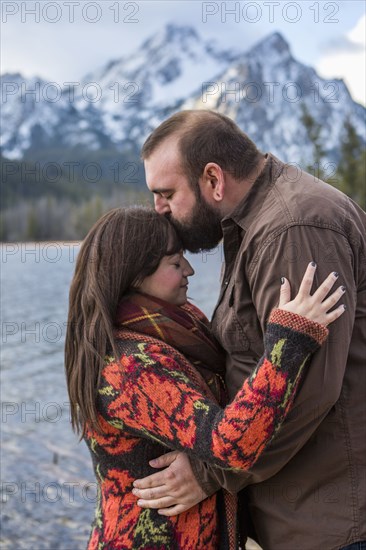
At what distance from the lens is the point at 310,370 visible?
2.55 m

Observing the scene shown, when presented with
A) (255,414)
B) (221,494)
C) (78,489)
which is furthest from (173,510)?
(78,489)

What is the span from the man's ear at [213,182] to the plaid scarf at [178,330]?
0.55 meters

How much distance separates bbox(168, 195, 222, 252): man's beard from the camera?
3.19 m

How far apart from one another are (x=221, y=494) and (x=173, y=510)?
0.81 ft

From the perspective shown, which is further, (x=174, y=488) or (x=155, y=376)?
(x=174, y=488)

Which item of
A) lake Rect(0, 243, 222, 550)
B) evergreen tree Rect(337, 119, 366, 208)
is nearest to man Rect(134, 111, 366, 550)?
lake Rect(0, 243, 222, 550)

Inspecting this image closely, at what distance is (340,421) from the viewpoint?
2703 mm

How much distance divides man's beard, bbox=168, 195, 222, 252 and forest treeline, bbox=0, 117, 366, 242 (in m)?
0.26

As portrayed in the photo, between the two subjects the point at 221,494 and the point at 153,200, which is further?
the point at 153,200

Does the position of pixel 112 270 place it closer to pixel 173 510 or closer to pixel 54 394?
pixel 173 510

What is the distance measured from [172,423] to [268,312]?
0.57 metres

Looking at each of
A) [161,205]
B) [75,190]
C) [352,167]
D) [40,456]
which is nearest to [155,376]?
[161,205]

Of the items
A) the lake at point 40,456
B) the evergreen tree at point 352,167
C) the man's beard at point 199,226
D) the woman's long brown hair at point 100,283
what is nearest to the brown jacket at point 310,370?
the man's beard at point 199,226

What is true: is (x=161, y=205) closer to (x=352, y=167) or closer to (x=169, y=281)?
(x=169, y=281)
